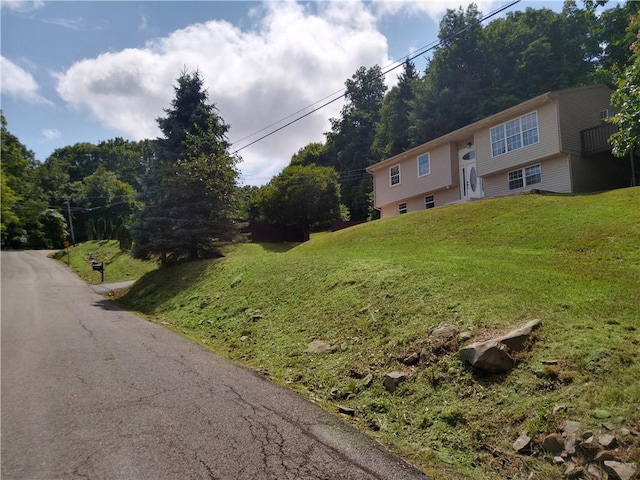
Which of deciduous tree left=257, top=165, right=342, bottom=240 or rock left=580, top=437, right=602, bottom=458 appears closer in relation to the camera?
rock left=580, top=437, right=602, bottom=458

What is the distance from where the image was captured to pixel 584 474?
2.94 meters

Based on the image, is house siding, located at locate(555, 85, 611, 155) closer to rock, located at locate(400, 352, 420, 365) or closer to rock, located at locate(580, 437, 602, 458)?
rock, located at locate(400, 352, 420, 365)

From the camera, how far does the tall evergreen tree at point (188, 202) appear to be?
15867mm

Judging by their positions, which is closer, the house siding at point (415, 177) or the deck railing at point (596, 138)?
the deck railing at point (596, 138)

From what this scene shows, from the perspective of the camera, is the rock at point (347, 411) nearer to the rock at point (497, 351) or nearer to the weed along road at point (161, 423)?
the weed along road at point (161, 423)

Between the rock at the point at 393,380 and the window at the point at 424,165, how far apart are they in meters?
20.5

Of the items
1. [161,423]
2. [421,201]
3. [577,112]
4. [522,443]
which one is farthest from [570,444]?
[421,201]

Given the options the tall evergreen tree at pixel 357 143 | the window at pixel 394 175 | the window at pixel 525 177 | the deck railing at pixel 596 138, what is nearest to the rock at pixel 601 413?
the deck railing at pixel 596 138

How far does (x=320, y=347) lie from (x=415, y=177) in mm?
20142

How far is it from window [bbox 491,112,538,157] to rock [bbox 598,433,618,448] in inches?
704

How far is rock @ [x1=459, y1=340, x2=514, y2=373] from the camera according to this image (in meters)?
4.27

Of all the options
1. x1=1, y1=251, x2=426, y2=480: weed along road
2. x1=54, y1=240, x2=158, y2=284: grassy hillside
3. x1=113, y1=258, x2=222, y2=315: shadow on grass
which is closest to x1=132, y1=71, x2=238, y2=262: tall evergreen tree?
x1=113, y1=258, x2=222, y2=315: shadow on grass

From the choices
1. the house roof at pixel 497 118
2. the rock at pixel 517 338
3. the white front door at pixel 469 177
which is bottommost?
the rock at pixel 517 338

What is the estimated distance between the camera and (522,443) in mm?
3371
